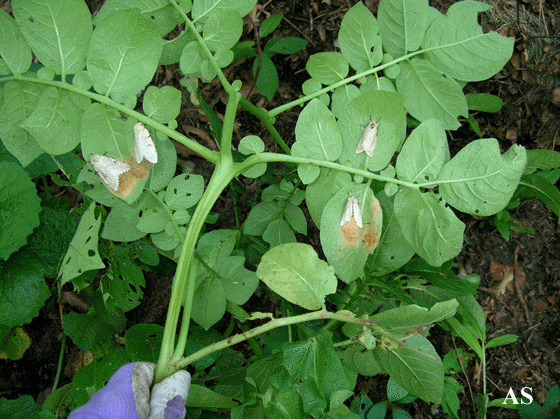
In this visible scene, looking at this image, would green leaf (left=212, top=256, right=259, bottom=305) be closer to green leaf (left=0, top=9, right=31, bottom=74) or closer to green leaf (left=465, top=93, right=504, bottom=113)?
green leaf (left=0, top=9, right=31, bottom=74)

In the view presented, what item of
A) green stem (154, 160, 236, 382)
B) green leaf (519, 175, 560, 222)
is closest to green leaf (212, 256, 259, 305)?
green stem (154, 160, 236, 382)

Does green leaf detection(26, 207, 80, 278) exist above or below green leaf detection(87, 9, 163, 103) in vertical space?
below

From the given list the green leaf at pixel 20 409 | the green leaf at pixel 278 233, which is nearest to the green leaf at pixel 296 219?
the green leaf at pixel 278 233

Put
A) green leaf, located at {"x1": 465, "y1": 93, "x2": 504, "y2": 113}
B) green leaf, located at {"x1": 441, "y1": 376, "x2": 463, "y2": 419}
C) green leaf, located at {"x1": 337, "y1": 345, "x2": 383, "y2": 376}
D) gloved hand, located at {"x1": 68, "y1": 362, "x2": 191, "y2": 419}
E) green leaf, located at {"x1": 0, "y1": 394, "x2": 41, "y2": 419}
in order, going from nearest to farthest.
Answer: gloved hand, located at {"x1": 68, "y1": 362, "x2": 191, "y2": 419}
green leaf, located at {"x1": 337, "y1": 345, "x2": 383, "y2": 376}
green leaf, located at {"x1": 0, "y1": 394, "x2": 41, "y2": 419}
green leaf, located at {"x1": 441, "y1": 376, "x2": 463, "y2": 419}
green leaf, located at {"x1": 465, "y1": 93, "x2": 504, "y2": 113}

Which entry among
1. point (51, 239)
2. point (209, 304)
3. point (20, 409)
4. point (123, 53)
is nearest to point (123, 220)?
point (209, 304)

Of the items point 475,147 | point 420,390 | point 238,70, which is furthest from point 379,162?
point 238,70
